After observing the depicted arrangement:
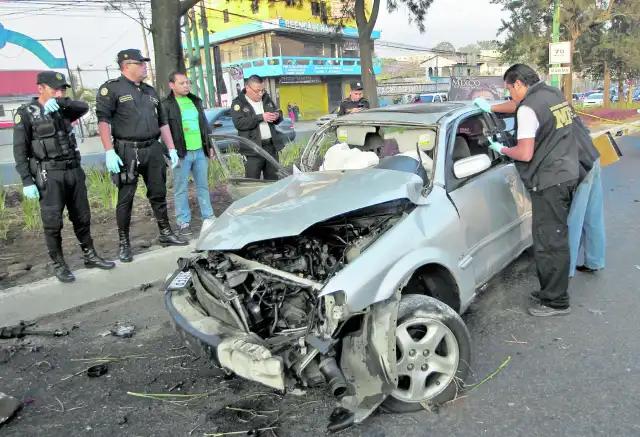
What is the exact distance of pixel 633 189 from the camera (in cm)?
778

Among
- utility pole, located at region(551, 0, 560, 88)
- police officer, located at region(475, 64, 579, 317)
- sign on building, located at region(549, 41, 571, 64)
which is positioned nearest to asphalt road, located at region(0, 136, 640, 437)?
police officer, located at region(475, 64, 579, 317)

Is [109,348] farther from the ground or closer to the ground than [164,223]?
closer to the ground

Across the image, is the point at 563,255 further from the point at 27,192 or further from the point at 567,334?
the point at 27,192

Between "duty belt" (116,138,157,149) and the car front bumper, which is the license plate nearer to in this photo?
the car front bumper

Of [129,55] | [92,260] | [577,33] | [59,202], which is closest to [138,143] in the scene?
[129,55]

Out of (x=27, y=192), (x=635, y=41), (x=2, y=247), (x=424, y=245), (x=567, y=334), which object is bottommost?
(x=567, y=334)

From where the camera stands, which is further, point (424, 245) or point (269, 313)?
point (424, 245)

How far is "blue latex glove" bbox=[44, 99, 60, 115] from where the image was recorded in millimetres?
4215

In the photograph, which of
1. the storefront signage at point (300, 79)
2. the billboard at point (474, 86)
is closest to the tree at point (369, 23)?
the billboard at point (474, 86)

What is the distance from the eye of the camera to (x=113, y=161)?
466cm

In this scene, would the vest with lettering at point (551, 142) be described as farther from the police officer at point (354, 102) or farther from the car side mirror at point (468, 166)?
the police officer at point (354, 102)

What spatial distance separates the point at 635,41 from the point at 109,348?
31.4 meters

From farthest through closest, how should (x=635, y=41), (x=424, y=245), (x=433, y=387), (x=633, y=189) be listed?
(x=635, y=41) < (x=633, y=189) < (x=424, y=245) < (x=433, y=387)

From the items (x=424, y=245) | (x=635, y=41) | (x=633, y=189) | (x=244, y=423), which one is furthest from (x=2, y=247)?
(x=635, y=41)
